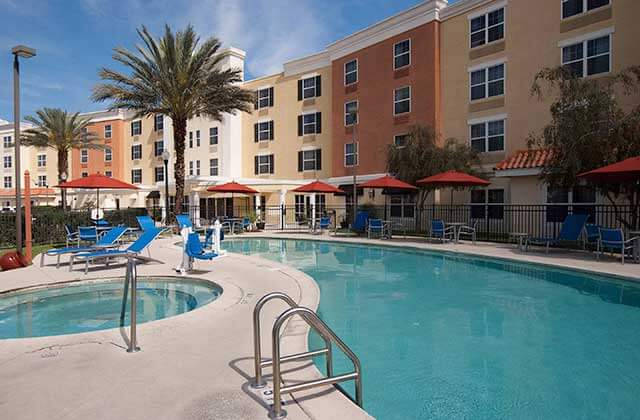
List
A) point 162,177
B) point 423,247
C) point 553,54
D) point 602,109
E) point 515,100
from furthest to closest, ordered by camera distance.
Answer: point 162,177 < point 515,100 < point 553,54 < point 423,247 < point 602,109

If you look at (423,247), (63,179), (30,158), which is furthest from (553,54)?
(30,158)

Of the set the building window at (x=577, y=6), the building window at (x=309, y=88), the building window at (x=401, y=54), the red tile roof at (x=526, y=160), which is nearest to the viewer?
the red tile roof at (x=526, y=160)

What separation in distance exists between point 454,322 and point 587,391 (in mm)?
2332

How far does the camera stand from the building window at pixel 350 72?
2863 cm

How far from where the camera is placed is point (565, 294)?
27.1 ft

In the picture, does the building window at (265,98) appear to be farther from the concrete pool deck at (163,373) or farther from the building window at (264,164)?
the concrete pool deck at (163,373)

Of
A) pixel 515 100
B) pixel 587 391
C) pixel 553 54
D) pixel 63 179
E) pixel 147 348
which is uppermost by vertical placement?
pixel 553 54

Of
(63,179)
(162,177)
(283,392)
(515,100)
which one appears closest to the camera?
(283,392)

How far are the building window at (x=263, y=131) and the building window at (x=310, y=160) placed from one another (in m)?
3.84

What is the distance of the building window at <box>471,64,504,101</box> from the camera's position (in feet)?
71.1

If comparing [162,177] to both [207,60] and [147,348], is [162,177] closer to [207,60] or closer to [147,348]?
[207,60]

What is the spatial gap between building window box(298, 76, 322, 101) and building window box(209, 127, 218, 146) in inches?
365

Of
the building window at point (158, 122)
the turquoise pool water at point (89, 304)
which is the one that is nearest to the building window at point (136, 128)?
the building window at point (158, 122)

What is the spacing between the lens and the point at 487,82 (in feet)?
72.6
